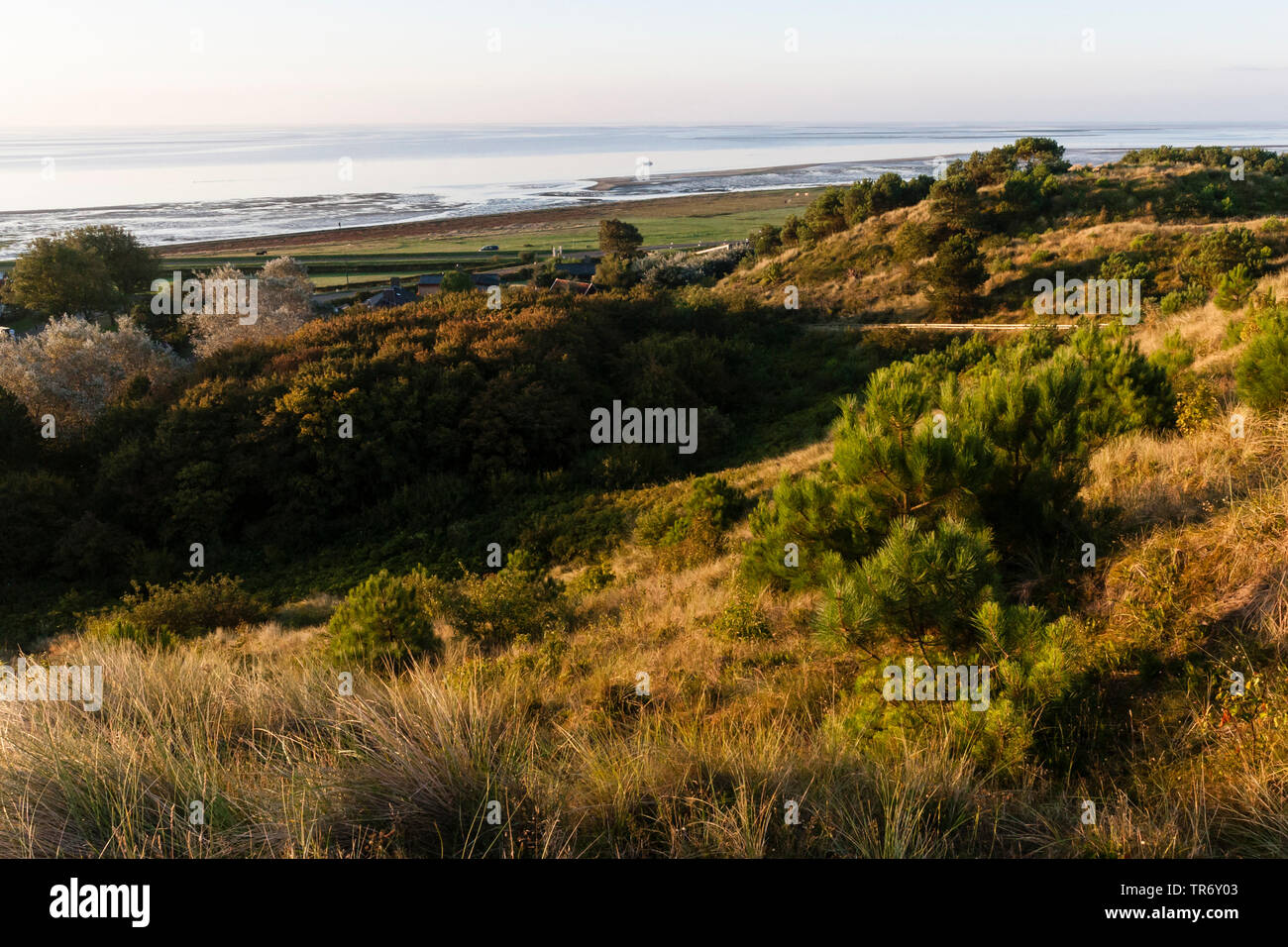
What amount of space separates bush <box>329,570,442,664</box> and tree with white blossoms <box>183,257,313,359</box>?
1084 inches

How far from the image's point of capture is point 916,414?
5172 mm

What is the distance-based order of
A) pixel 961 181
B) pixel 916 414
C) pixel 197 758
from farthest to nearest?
pixel 961 181, pixel 916 414, pixel 197 758

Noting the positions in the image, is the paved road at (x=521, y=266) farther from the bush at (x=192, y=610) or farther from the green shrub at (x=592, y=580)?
the green shrub at (x=592, y=580)

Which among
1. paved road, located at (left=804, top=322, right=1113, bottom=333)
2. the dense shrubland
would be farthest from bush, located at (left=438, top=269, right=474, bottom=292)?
the dense shrubland

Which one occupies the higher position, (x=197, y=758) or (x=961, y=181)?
(x=961, y=181)

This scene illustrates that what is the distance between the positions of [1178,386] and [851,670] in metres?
7.96

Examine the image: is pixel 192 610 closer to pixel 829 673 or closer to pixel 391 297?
pixel 829 673

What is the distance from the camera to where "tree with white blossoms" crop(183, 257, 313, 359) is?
33250mm

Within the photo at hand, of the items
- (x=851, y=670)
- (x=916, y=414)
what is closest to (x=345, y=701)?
(x=851, y=670)

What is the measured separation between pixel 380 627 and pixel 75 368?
25252mm

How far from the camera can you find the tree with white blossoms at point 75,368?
24.2m

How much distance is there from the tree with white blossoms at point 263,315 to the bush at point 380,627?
90.3 feet
